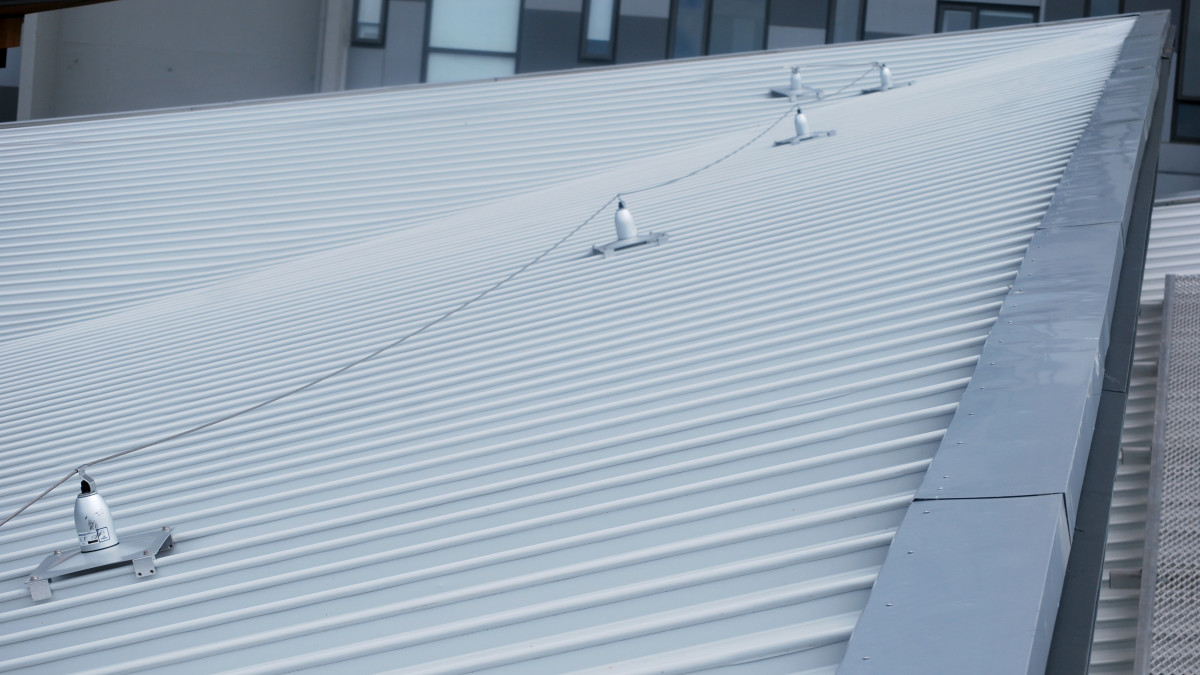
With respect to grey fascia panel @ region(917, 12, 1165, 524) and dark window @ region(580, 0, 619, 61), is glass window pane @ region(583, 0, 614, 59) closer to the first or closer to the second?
dark window @ region(580, 0, 619, 61)

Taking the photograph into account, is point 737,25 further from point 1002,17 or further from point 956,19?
point 1002,17

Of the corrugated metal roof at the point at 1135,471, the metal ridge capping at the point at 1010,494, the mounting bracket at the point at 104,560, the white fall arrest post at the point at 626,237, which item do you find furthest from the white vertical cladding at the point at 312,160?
the metal ridge capping at the point at 1010,494

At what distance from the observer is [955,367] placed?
3336mm

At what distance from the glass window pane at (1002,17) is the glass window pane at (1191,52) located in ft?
7.11

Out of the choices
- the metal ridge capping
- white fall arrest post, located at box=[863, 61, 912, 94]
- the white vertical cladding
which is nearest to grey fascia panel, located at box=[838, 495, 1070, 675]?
the metal ridge capping

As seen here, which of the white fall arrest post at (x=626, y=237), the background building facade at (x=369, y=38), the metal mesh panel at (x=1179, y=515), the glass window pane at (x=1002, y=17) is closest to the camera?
the metal mesh panel at (x=1179, y=515)

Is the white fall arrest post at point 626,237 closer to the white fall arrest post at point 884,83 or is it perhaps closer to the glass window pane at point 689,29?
the white fall arrest post at point 884,83

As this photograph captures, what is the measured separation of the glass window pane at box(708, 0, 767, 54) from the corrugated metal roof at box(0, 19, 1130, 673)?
8.87 metres

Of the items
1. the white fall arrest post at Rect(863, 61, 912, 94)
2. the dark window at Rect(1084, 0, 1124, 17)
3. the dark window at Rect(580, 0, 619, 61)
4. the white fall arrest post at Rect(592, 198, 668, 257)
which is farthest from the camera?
the dark window at Rect(580, 0, 619, 61)

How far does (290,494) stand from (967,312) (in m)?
2.48

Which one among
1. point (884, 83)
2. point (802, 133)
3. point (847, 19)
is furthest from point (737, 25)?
point (802, 133)

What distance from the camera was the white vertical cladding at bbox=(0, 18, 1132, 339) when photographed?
793cm

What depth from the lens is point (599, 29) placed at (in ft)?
56.1

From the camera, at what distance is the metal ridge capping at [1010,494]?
1968mm
